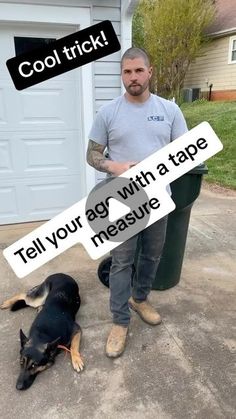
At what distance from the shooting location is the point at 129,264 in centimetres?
227

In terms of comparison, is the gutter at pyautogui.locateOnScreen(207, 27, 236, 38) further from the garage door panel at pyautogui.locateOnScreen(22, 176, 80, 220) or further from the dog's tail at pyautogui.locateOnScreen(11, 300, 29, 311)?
the dog's tail at pyautogui.locateOnScreen(11, 300, 29, 311)

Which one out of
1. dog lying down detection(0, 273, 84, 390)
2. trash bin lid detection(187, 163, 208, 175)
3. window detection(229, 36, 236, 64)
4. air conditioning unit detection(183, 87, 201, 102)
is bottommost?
dog lying down detection(0, 273, 84, 390)

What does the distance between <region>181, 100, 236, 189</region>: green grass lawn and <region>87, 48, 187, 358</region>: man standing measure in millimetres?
4738

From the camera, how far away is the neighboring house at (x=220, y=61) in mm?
15164

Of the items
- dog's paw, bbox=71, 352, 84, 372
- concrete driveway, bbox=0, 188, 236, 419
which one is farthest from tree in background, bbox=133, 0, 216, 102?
dog's paw, bbox=71, 352, 84, 372

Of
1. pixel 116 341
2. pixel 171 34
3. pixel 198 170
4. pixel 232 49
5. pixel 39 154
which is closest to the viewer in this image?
pixel 116 341

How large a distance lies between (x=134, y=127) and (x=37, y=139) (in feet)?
7.76

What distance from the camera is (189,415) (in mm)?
1873

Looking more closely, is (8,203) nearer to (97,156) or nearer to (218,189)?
(97,156)

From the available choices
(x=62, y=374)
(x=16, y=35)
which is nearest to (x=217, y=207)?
(x=16, y=35)

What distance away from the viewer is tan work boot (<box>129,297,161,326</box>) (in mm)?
2588

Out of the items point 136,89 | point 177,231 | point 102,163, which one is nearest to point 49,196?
point 177,231

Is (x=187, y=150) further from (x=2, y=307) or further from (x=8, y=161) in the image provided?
(x=8, y=161)

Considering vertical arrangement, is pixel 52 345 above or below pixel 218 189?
above
